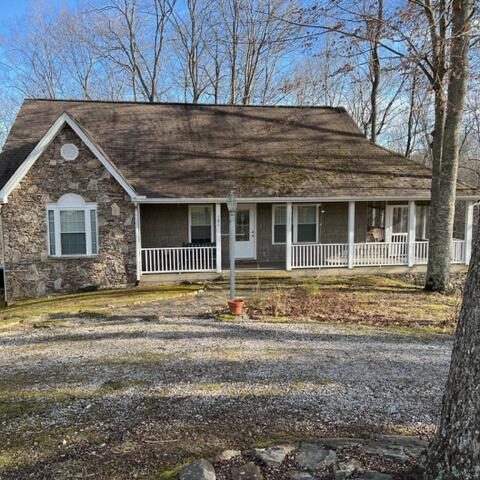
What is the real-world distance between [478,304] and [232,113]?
694 inches

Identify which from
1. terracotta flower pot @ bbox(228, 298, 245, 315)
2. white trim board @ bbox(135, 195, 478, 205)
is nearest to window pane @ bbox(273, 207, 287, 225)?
white trim board @ bbox(135, 195, 478, 205)

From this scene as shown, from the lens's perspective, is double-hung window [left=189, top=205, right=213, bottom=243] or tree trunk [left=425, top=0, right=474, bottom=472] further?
double-hung window [left=189, top=205, right=213, bottom=243]

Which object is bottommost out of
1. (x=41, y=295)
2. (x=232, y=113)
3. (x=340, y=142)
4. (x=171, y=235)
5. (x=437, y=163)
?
(x=41, y=295)

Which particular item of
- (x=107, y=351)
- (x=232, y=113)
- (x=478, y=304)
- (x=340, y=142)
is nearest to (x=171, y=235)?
(x=232, y=113)

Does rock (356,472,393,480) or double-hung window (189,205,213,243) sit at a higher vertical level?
double-hung window (189,205,213,243)

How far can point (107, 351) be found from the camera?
676 centimetres

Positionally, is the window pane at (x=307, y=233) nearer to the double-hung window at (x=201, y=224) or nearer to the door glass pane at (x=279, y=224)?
the door glass pane at (x=279, y=224)

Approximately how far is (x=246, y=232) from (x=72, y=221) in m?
6.18

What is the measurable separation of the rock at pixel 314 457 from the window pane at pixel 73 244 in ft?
37.5

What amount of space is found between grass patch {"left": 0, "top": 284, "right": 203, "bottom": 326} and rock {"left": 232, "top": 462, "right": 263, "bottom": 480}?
7.00m

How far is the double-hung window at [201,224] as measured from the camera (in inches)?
627

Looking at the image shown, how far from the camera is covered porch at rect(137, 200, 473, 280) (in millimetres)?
14836

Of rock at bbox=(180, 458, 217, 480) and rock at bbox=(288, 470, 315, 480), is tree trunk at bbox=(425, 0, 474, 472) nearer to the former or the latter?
rock at bbox=(288, 470, 315, 480)

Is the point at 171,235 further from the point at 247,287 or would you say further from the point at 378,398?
the point at 378,398
